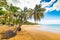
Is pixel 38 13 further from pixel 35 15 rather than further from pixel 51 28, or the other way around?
pixel 51 28

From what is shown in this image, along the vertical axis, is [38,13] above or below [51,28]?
above

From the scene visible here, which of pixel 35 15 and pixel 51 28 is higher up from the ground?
pixel 35 15

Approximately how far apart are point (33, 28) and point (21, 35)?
206 millimetres

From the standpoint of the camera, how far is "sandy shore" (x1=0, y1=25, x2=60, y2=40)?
1863 mm

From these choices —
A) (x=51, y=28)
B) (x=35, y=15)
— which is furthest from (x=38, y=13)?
(x=51, y=28)

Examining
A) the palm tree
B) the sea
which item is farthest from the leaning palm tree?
the sea

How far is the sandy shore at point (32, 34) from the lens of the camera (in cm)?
186

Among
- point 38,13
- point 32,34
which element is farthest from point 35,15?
point 32,34

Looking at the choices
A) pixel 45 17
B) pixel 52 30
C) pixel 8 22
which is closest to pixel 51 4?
pixel 45 17

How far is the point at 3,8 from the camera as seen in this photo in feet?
6.66

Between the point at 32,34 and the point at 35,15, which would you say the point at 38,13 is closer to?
the point at 35,15

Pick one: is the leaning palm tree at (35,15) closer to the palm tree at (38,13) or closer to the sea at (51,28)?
the palm tree at (38,13)

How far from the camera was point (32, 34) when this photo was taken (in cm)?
191

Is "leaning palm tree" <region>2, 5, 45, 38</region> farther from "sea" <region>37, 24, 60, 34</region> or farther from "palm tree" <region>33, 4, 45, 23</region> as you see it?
"sea" <region>37, 24, 60, 34</region>
